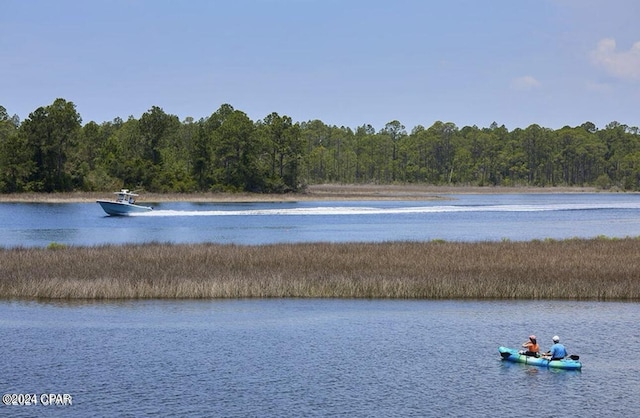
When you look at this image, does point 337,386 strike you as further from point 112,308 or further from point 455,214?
point 455,214

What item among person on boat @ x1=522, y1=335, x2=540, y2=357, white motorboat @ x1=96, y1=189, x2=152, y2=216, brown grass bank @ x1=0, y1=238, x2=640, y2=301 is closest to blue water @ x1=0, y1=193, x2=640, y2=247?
white motorboat @ x1=96, y1=189, x2=152, y2=216

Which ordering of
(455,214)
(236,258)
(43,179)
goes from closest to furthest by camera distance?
(236,258), (455,214), (43,179)

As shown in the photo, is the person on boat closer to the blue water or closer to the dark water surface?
the dark water surface

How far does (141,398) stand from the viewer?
81.9ft

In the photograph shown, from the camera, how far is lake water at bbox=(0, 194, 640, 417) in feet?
80.9

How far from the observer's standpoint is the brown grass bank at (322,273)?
4128 cm

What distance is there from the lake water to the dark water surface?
65 millimetres

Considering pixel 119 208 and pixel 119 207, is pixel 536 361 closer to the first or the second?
pixel 119 207

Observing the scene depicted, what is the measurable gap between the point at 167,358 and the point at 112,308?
994 cm

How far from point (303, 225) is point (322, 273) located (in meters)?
49.6

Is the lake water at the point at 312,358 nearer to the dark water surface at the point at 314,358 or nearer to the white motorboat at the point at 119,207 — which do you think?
the dark water surface at the point at 314,358

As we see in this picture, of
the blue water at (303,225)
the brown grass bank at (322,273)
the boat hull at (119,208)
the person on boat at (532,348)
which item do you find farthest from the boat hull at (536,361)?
the boat hull at (119,208)

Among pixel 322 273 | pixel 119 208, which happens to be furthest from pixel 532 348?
pixel 119 208

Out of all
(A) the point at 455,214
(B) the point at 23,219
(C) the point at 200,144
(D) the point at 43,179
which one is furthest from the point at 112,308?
(C) the point at 200,144
